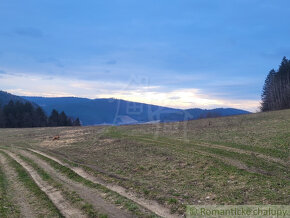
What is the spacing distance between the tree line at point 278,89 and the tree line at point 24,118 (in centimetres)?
7974

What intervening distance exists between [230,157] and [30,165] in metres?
15.0

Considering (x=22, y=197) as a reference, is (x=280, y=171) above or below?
above

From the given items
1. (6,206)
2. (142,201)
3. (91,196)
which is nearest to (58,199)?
(91,196)

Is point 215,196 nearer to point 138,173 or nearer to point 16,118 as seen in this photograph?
point 138,173

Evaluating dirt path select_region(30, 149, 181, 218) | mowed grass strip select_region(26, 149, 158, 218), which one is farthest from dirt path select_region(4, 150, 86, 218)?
dirt path select_region(30, 149, 181, 218)

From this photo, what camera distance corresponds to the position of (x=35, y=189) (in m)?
13.0

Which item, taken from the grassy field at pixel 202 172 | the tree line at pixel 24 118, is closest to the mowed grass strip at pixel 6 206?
the grassy field at pixel 202 172

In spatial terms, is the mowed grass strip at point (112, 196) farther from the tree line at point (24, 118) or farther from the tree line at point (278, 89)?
the tree line at point (24, 118)

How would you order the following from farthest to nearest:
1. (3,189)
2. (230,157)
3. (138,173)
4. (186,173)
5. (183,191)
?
(230,157) < (138,173) < (186,173) < (3,189) < (183,191)

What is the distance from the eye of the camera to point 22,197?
11.9m

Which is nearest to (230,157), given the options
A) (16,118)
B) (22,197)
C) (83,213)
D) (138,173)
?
(138,173)

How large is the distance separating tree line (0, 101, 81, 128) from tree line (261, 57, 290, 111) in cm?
7974

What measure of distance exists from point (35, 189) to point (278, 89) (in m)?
88.9

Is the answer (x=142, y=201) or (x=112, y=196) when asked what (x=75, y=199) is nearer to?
(x=112, y=196)
